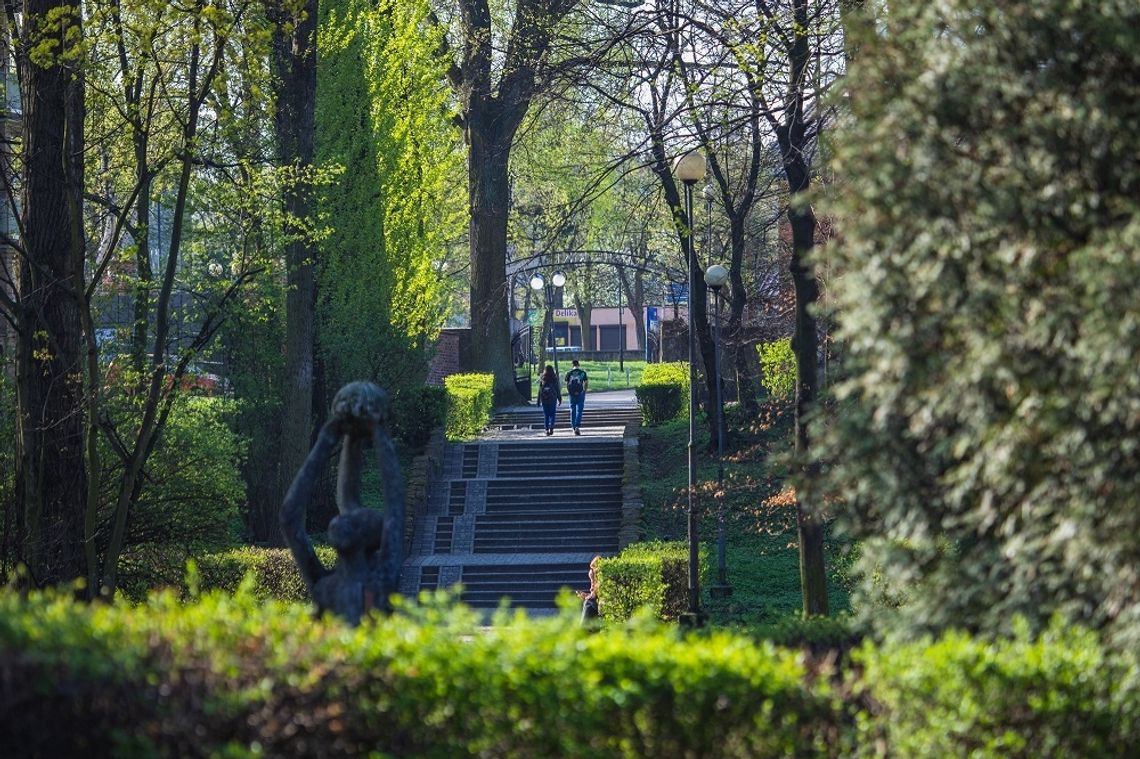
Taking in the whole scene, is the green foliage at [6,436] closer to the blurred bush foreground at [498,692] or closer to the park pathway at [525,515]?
the park pathway at [525,515]

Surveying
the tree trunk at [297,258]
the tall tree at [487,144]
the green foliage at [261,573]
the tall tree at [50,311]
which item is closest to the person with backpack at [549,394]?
the tall tree at [487,144]

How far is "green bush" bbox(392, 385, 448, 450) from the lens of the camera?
33594mm

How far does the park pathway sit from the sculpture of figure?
49.4 feet

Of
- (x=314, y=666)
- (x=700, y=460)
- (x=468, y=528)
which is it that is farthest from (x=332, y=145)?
(x=314, y=666)

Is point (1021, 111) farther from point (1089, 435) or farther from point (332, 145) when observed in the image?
point (332, 145)

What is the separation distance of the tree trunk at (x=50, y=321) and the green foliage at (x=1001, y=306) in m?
9.10

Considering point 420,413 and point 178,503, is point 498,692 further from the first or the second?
point 420,413

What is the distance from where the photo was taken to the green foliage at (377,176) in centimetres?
2870

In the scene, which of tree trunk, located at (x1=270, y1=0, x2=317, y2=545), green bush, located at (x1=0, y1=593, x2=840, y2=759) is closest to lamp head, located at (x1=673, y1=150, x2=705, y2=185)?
tree trunk, located at (x1=270, y1=0, x2=317, y2=545)

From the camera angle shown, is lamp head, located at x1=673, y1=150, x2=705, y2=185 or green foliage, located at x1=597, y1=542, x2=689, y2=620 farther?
green foliage, located at x1=597, y1=542, x2=689, y2=620

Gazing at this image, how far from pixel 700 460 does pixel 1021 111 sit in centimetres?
2439

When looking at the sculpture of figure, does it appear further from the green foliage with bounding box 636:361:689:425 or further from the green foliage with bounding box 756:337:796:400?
the green foliage with bounding box 636:361:689:425

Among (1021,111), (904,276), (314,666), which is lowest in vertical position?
(314,666)

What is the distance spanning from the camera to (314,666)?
5.75 metres
